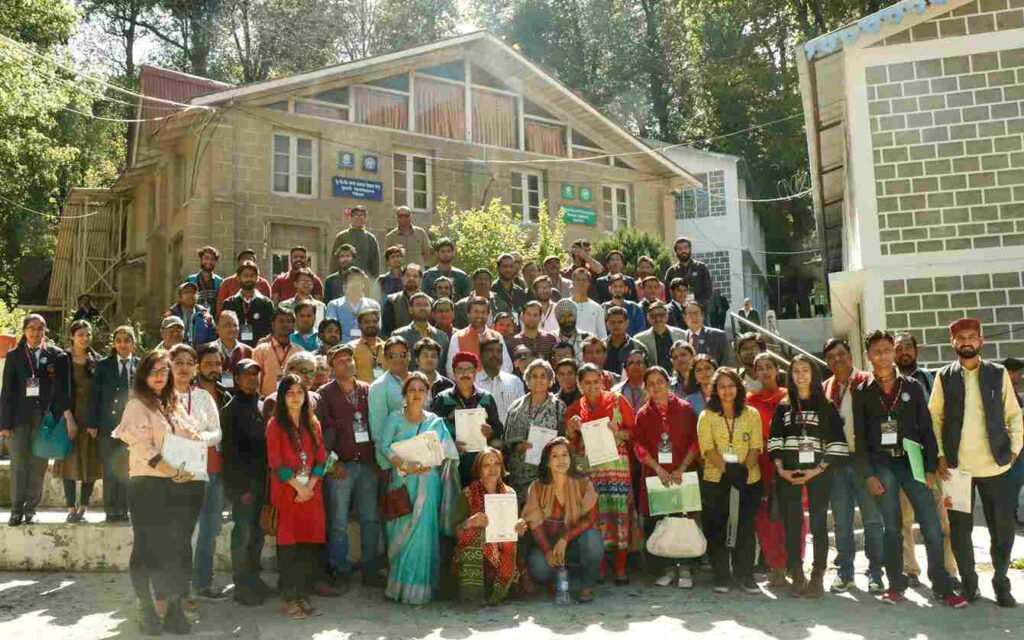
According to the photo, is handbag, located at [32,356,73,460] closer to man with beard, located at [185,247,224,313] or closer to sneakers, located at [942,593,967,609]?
man with beard, located at [185,247,224,313]

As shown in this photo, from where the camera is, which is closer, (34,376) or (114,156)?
(34,376)

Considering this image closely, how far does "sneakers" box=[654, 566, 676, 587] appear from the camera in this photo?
694 centimetres

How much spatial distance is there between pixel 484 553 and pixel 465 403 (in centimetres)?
121

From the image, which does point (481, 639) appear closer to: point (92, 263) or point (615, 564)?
point (615, 564)

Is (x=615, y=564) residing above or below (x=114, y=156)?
below

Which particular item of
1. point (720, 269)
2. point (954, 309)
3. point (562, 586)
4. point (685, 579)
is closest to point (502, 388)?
point (562, 586)

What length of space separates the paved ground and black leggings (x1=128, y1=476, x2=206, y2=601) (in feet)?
1.24

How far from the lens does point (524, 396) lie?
7227 mm

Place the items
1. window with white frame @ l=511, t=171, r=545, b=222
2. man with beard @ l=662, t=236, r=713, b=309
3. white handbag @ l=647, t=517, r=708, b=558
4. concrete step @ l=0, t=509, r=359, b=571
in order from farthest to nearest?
window with white frame @ l=511, t=171, r=545, b=222
man with beard @ l=662, t=236, r=713, b=309
concrete step @ l=0, t=509, r=359, b=571
white handbag @ l=647, t=517, r=708, b=558

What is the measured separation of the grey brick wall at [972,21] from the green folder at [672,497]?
20.5 feet

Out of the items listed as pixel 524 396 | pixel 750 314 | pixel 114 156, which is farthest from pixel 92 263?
pixel 524 396

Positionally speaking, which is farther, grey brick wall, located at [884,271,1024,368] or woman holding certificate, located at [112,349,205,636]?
grey brick wall, located at [884,271,1024,368]

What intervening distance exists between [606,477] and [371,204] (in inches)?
555

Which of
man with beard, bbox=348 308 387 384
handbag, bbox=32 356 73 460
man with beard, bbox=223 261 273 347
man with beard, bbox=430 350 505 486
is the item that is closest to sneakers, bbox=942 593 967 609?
man with beard, bbox=430 350 505 486
